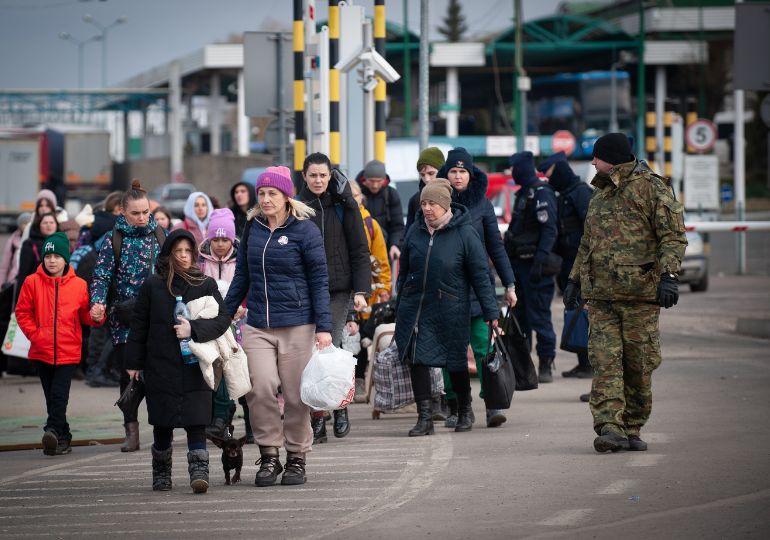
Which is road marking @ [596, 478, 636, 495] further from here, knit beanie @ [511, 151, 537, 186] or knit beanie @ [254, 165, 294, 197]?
knit beanie @ [511, 151, 537, 186]

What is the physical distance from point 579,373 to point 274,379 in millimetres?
6053

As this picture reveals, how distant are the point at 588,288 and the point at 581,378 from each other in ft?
15.5

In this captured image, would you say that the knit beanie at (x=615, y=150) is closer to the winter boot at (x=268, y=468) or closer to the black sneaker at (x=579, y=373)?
the winter boot at (x=268, y=468)

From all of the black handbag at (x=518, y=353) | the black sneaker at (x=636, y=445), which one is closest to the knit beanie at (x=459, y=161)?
the black handbag at (x=518, y=353)

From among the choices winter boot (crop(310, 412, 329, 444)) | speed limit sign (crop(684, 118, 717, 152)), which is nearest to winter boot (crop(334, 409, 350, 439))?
winter boot (crop(310, 412, 329, 444))

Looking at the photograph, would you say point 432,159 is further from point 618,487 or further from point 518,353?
point 618,487

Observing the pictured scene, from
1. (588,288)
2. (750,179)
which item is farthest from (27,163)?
(588,288)

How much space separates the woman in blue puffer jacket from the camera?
8.30m

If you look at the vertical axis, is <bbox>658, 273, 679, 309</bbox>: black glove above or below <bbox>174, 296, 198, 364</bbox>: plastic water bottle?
above

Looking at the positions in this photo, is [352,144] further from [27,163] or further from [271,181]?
[27,163]

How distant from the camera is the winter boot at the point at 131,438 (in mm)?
10109

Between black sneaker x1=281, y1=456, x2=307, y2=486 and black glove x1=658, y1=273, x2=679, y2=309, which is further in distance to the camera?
black glove x1=658, y1=273, x2=679, y2=309

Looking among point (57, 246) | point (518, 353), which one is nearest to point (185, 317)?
point (57, 246)

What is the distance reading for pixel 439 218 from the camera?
10.2 m
